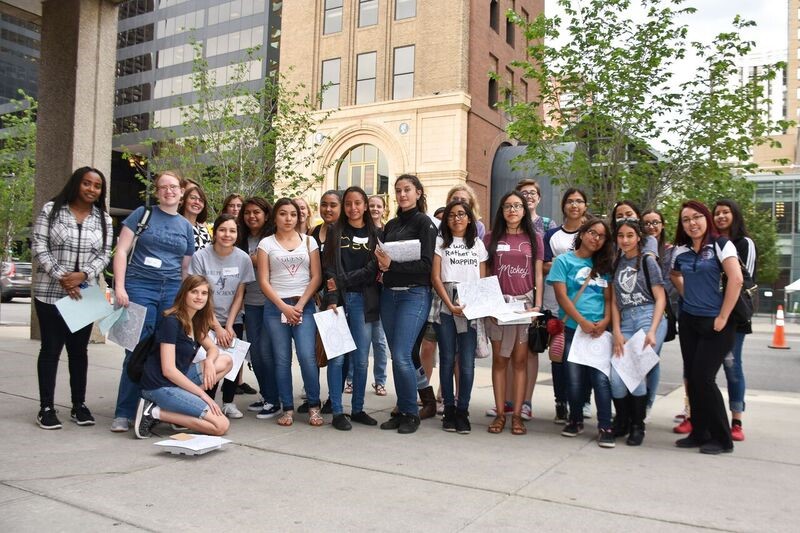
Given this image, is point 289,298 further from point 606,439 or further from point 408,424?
point 606,439

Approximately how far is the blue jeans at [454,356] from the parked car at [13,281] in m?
23.9

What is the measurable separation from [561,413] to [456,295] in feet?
5.09

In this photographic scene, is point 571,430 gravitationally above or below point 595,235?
below

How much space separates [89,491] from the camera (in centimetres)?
366

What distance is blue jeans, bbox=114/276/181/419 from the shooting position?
17.2ft

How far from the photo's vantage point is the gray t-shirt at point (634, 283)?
5242 millimetres

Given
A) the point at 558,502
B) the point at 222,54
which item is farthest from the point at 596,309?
the point at 222,54

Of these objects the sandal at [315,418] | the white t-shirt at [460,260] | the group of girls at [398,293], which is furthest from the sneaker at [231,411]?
the white t-shirt at [460,260]

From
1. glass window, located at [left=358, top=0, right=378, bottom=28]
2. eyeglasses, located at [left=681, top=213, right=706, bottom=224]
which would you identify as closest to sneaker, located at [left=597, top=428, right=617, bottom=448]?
eyeglasses, located at [left=681, top=213, right=706, bottom=224]

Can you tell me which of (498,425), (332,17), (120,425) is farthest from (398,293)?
(332,17)

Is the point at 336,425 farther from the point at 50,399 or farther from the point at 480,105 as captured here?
the point at 480,105

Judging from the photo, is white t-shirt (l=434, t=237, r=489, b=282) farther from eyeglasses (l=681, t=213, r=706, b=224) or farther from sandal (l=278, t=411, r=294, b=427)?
sandal (l=278, t=411, r=294, b=427)

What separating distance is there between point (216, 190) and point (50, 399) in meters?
11.9

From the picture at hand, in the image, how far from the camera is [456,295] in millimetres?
5555
